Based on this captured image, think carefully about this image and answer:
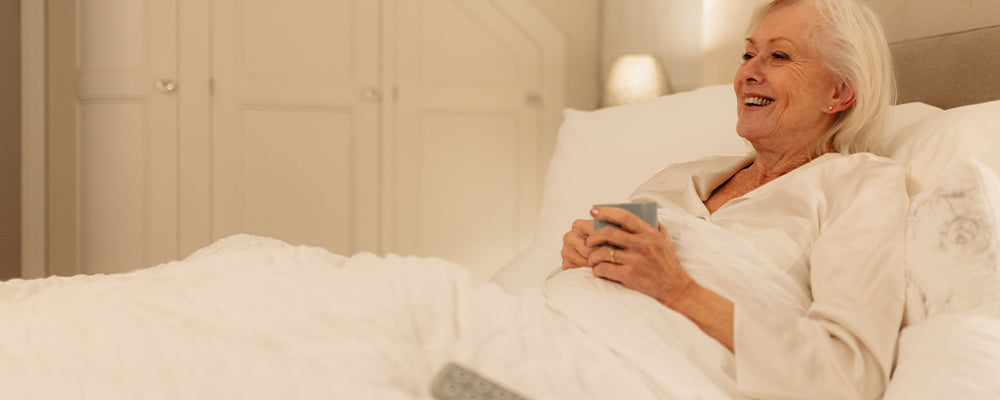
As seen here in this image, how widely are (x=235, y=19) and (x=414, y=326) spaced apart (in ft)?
7.50

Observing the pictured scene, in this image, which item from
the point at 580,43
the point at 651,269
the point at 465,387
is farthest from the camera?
the point at 580,43

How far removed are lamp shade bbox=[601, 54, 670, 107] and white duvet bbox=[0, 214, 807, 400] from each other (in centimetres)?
A: 196

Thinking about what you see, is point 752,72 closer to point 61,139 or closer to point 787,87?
point 787,87

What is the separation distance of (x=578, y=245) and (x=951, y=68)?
86 cm

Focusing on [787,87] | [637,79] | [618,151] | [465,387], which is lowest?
[465,387]

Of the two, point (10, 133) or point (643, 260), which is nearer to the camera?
point (643, 260)

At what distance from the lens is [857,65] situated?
1.25m

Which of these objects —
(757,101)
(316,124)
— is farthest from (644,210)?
(316,124)

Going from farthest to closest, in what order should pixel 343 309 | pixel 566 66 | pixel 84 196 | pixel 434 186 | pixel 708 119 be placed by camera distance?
1. pixel 566 66
2. pixel 434 186
3. pixel 84 196
4. pixel 708 119
5. pixel 343 309

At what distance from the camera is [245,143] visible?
2.89 metres

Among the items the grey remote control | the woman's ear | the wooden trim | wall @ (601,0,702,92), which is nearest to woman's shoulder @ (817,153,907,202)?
the woman's ear

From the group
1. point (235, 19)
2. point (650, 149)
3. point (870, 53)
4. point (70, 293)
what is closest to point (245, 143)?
point (235, 19)

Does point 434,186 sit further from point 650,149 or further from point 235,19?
point 650,149

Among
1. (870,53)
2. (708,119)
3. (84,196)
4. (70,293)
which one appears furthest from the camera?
(84,196)
